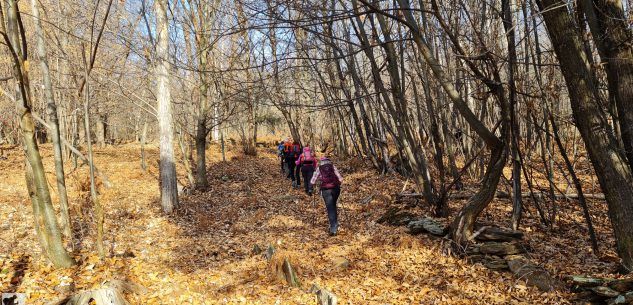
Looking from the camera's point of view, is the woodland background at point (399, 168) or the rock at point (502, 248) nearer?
the woodland background at point (399, 168)

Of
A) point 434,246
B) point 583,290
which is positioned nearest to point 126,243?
point 434,246

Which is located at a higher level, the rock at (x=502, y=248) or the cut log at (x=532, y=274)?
the rock at (x=502, y=248)

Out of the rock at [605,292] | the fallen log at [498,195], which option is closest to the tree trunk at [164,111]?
the fallen log at [498,195]

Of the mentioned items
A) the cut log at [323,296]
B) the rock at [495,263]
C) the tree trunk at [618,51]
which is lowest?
the cut log at [323,296]

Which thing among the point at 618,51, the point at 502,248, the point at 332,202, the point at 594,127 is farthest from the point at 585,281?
the point at 332,202

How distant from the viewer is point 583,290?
477cm

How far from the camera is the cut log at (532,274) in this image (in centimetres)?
511

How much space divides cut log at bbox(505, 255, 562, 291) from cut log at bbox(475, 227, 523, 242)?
567mm

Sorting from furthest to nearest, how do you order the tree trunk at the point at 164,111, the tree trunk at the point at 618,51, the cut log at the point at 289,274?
the tree trunk at the point at 164,111
the cut log at the point at 289,274
the tree trunk at the point at 618,51

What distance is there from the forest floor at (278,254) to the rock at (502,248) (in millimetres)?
208

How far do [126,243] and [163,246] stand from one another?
74 centimetres

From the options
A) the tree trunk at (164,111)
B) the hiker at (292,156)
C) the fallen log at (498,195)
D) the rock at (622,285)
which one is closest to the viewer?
the rock at (622,285)

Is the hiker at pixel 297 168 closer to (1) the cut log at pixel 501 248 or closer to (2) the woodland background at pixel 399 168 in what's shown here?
(2) the woodland background at pixel 399 168

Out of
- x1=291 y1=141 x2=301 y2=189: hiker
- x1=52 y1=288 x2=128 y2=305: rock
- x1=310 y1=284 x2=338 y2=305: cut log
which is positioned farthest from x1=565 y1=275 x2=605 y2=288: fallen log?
x1=291 y1=141 x2=301 y2=189: hiker
